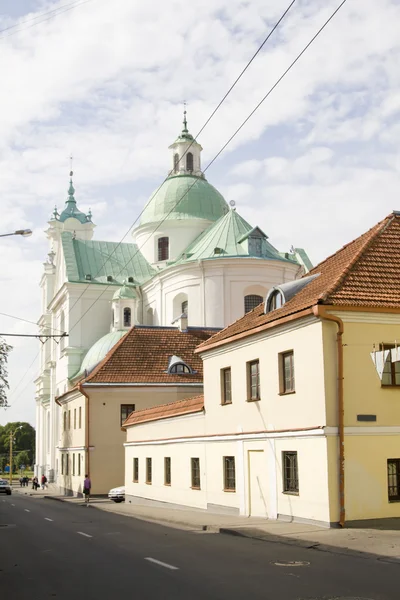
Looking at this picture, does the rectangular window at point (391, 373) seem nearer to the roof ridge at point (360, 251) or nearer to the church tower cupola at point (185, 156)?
the roof ridge at point (360, 251)

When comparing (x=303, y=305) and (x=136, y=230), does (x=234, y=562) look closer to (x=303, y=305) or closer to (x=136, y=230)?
(x=303, y=305)

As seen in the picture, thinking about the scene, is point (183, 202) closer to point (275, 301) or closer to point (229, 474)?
point (275, 301)

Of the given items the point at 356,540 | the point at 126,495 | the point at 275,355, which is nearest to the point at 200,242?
the point at 126,495

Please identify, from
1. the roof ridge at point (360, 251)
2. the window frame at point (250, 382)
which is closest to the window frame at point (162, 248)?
the roof ridge at point (360, 251)

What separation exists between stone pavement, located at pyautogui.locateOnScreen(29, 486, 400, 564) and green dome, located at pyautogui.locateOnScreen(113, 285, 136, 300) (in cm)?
3391

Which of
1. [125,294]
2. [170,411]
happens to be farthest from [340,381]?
[125,294]

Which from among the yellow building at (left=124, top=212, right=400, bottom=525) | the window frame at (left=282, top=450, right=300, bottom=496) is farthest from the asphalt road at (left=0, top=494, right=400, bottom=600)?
the yellow building at (left=124, top=212, right=400, bottom=525)

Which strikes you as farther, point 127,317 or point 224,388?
point 127,317

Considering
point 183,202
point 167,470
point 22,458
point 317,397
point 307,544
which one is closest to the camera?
point 307,544

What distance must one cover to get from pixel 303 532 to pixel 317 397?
3.10 m

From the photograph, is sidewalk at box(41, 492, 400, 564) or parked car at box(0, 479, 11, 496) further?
parked car at box(0, 479, 11, 496)

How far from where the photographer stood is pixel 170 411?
2816 cm

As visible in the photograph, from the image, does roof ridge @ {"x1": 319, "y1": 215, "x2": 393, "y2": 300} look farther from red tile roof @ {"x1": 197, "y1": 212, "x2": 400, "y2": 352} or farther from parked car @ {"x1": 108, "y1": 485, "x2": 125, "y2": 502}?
parked car @ {"x1": 108, "y1": 485, "x2": 125, "y2": 502}

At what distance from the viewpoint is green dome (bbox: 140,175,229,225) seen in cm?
6069
